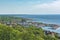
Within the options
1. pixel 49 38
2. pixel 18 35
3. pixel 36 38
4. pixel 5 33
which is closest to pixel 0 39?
pixel 5 33

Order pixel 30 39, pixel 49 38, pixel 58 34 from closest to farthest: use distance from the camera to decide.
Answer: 1. pixel 30 39
2. pixel 49 38
3. pixel 58 34

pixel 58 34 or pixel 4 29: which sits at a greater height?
pixel 4 29

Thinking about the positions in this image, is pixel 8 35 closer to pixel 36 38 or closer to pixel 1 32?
pixel 1 32

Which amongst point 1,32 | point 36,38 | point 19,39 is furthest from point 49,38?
point 1,32

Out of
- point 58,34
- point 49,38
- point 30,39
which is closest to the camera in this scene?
point 30,39

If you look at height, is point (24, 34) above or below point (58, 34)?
above

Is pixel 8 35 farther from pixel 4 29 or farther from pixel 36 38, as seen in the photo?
pixel 36 38

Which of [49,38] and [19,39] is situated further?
[49,38]

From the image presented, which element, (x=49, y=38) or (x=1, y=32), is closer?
(x=1, y=32)
